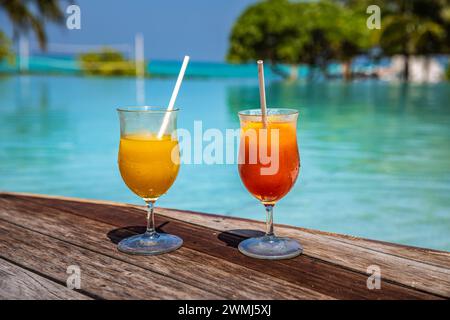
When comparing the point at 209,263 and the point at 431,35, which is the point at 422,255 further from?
the point at 431,35

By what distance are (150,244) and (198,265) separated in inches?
6.3

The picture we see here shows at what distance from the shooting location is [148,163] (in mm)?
1186

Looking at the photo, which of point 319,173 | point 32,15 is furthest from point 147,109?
point 32,15

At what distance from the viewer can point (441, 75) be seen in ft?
100

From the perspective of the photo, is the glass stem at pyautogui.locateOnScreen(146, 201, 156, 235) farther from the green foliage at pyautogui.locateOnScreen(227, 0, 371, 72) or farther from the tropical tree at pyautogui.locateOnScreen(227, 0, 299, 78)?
the tropical tree at pyautogui.locateOnScreen(227, 0, 299, 78)

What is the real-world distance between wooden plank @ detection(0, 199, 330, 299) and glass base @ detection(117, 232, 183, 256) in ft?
0.06

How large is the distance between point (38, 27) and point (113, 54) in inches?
541

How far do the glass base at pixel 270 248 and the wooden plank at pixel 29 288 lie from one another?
37 centimetres

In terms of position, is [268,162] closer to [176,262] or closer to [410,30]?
[176,262]

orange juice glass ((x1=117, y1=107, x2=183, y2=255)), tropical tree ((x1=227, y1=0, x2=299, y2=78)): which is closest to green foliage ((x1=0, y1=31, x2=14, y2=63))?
tropical tree ((x1=227, y1=0, x2=299, y2=78))

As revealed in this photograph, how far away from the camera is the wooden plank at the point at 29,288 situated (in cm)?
91

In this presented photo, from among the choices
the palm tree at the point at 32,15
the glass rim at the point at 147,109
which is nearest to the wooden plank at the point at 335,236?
the glass rim at the point at 147,109
